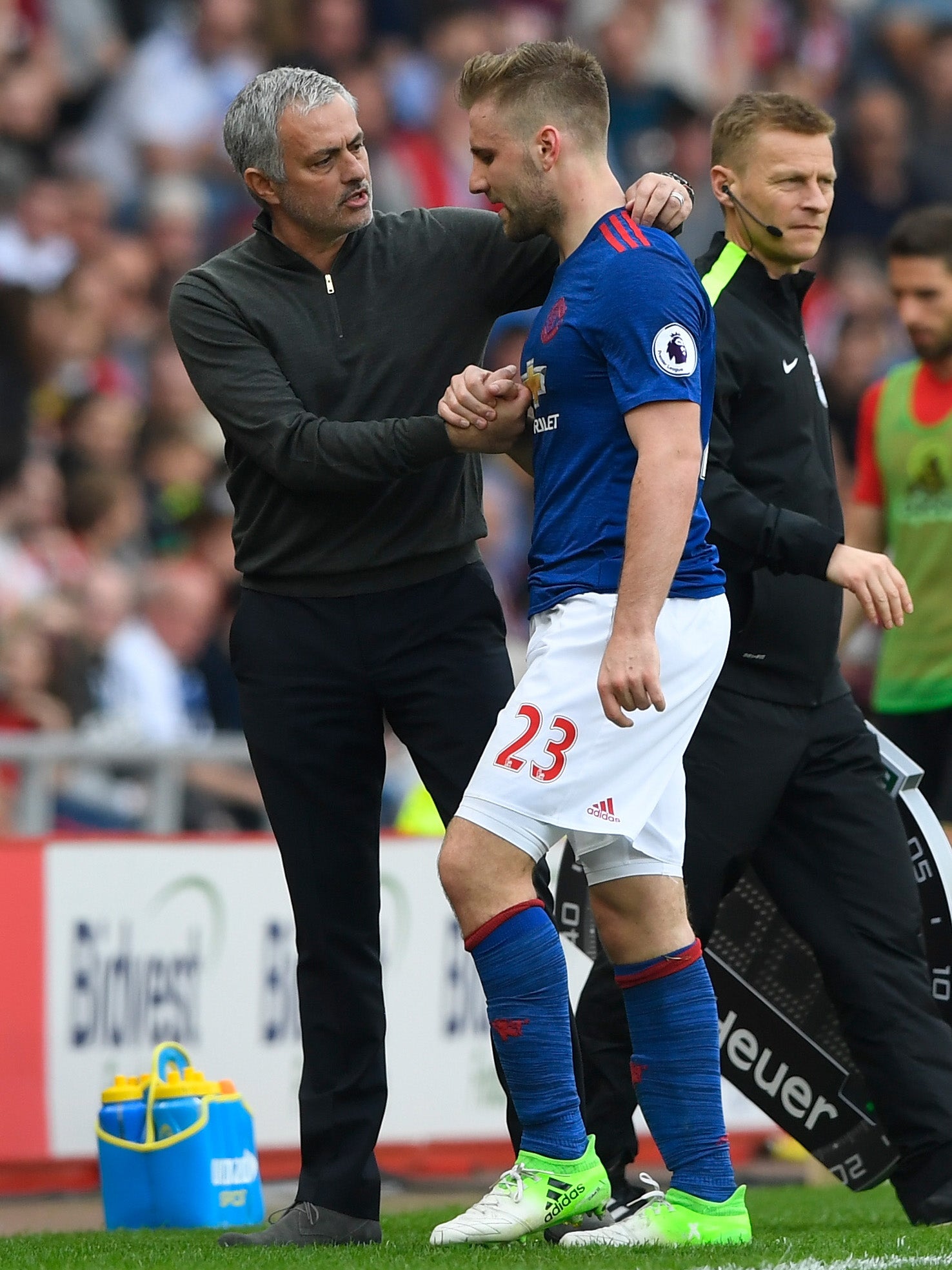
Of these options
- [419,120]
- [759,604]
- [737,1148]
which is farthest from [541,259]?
[419,120]

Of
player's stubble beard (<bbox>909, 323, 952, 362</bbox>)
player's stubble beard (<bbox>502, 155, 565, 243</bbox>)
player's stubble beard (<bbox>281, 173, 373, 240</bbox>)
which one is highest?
player's stubble beard (<bbox>281, 173, 373, 240</bbox>)

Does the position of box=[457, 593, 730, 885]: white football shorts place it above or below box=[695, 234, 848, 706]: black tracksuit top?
below

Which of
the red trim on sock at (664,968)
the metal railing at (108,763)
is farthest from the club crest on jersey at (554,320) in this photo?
the metal railing at (108,763)

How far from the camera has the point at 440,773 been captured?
4570 mm

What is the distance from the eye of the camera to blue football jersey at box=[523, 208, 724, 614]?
390 centimetres

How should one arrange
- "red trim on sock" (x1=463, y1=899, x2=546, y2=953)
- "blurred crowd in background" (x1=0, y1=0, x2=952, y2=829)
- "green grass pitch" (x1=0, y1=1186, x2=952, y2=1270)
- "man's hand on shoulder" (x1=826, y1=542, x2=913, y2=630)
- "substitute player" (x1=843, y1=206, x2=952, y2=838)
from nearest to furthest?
"green grass pitch" (x1=0, y1=1186, x2=952, y2=1270)
"red trim on sock" (x1=463, y1=899, x2=546, y2=953)
"man's hand on shoulder" (x1=826, y1=542, x2=913, y2=630)
"substitute player" (x1=843, y1=206, x2=952, y2=838)
"blurred crowd in background" (x1=0, y1=0, x2=952, y2=829)

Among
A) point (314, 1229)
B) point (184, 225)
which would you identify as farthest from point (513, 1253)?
point (184, 225)

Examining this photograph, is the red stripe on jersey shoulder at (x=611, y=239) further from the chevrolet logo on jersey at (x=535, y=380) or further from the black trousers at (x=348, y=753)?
the black trousers at (x=348, y=753)

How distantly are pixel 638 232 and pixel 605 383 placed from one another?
297 millimetres

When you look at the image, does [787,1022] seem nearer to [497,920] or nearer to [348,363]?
[497,920]

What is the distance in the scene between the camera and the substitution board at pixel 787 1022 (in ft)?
17.0

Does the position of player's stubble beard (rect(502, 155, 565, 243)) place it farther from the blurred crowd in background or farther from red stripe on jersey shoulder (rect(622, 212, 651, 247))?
the blurred crowd in background

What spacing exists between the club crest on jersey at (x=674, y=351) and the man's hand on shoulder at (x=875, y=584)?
653 millimetres

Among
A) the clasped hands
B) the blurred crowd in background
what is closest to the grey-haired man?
the clasped hands
